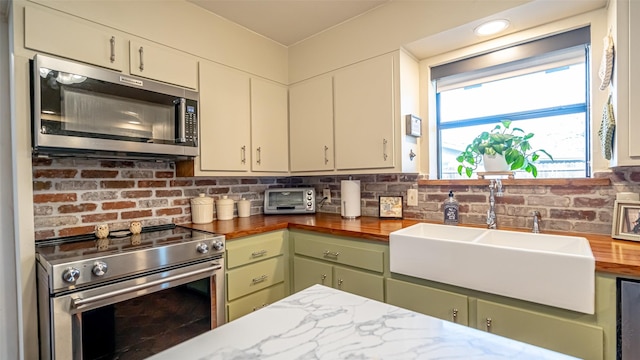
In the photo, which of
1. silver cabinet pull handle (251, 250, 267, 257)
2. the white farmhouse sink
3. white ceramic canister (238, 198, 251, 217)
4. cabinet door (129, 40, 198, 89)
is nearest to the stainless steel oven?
silver cabinet pull handle (251, 250, 267, 257)

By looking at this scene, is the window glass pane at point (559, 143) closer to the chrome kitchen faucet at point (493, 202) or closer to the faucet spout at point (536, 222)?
the chrome kitchen faucet at point (493, 202)

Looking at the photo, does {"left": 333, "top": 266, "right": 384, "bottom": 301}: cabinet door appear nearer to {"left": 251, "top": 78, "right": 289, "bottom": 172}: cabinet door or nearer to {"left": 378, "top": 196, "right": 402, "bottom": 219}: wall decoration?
{"left": 378, "top": 196, "right": 402, "bottom": 219}: wall decoration

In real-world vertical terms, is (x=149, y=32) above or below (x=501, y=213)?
above

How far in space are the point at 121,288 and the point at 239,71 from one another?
166cm

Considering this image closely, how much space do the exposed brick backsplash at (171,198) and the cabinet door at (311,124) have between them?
519 mm

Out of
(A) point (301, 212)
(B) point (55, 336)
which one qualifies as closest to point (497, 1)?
(A) point (301, 212)

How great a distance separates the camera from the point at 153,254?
148cm

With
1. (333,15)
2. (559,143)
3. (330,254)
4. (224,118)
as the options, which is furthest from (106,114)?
(559,143)

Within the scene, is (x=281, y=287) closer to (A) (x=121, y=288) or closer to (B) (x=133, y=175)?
(A) (x=121, y=288)

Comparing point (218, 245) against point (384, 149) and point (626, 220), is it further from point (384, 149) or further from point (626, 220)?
point (626, 220)

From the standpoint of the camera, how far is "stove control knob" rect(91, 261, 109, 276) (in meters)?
1.29

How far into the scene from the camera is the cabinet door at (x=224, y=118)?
2074mm

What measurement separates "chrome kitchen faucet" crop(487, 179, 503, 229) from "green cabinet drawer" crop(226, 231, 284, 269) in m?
1.40

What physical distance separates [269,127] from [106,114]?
1.19m
